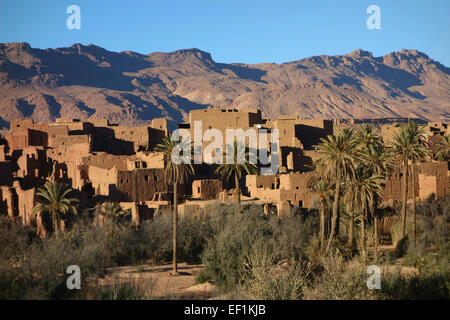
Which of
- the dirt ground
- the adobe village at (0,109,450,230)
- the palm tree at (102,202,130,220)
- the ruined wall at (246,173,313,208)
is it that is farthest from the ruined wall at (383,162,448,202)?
the dirt ground

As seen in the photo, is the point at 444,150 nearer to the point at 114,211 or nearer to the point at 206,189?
the point at 206,189

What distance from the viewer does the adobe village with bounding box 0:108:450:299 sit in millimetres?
26312

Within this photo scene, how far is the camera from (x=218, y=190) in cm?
3881

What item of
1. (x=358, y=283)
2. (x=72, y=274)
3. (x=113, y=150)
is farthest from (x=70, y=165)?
(x=358, y=283)

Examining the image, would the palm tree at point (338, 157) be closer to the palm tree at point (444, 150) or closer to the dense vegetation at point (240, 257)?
the dense vegetation at point (240, 257)

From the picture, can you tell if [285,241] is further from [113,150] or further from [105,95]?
[105,95]

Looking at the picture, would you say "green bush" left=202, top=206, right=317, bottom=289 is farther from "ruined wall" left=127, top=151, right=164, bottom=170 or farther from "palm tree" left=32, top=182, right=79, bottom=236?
"ruined wall" left=127, top=151, right=164, bottom=170

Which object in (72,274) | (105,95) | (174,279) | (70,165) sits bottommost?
(174,279)

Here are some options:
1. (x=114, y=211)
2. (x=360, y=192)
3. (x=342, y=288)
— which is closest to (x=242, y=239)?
(x=342, y=288)

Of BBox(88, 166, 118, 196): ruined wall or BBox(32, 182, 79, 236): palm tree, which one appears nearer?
BBox(32, 182, 79, 236): palm tree

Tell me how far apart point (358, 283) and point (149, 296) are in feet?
20.5

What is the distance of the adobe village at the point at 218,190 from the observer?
26.3 m

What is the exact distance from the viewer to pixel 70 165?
42.8 m

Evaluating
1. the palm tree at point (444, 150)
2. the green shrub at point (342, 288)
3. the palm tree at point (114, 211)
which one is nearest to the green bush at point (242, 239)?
the green shrub at point (342, 288)
